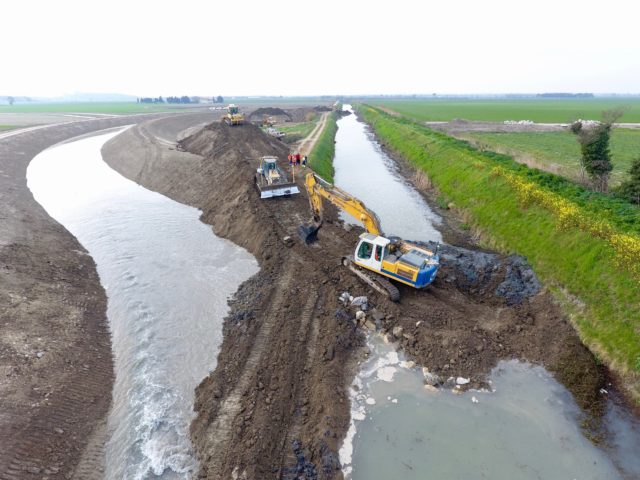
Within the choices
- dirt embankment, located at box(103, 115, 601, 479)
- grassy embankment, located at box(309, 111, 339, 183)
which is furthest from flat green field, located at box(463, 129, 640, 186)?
grassy embankment, located at box(309, 111, 339, 183)

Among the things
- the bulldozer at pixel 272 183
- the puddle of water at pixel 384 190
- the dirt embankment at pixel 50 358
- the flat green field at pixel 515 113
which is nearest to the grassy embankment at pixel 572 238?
the puddle of water at pixel 384 190

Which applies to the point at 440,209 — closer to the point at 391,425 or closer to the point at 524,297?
the point at 524,297

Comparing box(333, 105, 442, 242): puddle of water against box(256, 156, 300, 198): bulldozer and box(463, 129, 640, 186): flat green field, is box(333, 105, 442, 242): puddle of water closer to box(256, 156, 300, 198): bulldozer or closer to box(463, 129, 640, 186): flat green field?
box(256, 156, 300, 198): bulldozer

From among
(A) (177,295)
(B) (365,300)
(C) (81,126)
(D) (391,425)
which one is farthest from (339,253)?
(C) (81,126)

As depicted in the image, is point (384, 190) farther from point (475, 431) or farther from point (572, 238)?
point (475, 431)

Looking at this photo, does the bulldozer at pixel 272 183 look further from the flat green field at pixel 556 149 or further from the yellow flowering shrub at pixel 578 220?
the flat green field at pixel 556 149
